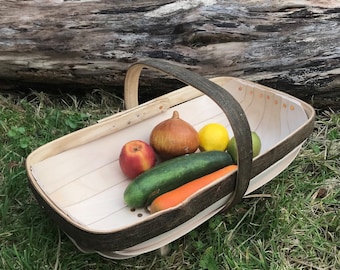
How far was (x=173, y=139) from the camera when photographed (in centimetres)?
173

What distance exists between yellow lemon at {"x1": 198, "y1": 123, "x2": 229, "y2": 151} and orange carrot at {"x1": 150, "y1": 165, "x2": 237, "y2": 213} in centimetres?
15

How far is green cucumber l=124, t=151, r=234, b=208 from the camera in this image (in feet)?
5.17

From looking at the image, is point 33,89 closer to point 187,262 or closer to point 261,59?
point 261,59

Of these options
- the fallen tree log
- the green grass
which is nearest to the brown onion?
the green grass

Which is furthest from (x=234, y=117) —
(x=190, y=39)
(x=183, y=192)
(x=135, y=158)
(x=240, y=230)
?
(x=190, y=39)

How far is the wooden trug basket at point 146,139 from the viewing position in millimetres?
1389

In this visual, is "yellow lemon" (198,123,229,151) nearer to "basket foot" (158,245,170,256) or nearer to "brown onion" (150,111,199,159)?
"brown onion" (150,111,199,159)

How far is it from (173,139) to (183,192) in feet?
0.75

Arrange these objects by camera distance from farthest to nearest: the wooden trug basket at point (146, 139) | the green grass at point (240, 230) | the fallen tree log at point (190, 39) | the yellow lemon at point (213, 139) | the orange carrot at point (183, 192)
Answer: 1. the fallen tree log at point (190, 39)
2. the yellow lemon at point (213, 139)
3. the green grass at point (240, 230)
4. the orange carrot at point (183, 192)
5. the wooden trug basket at point (146, 139)

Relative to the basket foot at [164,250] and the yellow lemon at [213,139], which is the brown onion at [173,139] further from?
the basket foot at [164,250]

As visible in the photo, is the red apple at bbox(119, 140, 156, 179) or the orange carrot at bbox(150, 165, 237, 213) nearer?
the orange carrot at bbox(150, 165, 237, 213)

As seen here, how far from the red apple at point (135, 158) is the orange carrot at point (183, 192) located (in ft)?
0.50

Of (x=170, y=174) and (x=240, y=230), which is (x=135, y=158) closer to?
(x=170, y=174)

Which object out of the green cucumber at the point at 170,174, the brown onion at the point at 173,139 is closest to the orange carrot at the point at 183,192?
the green cucumber at the point at 170,174
